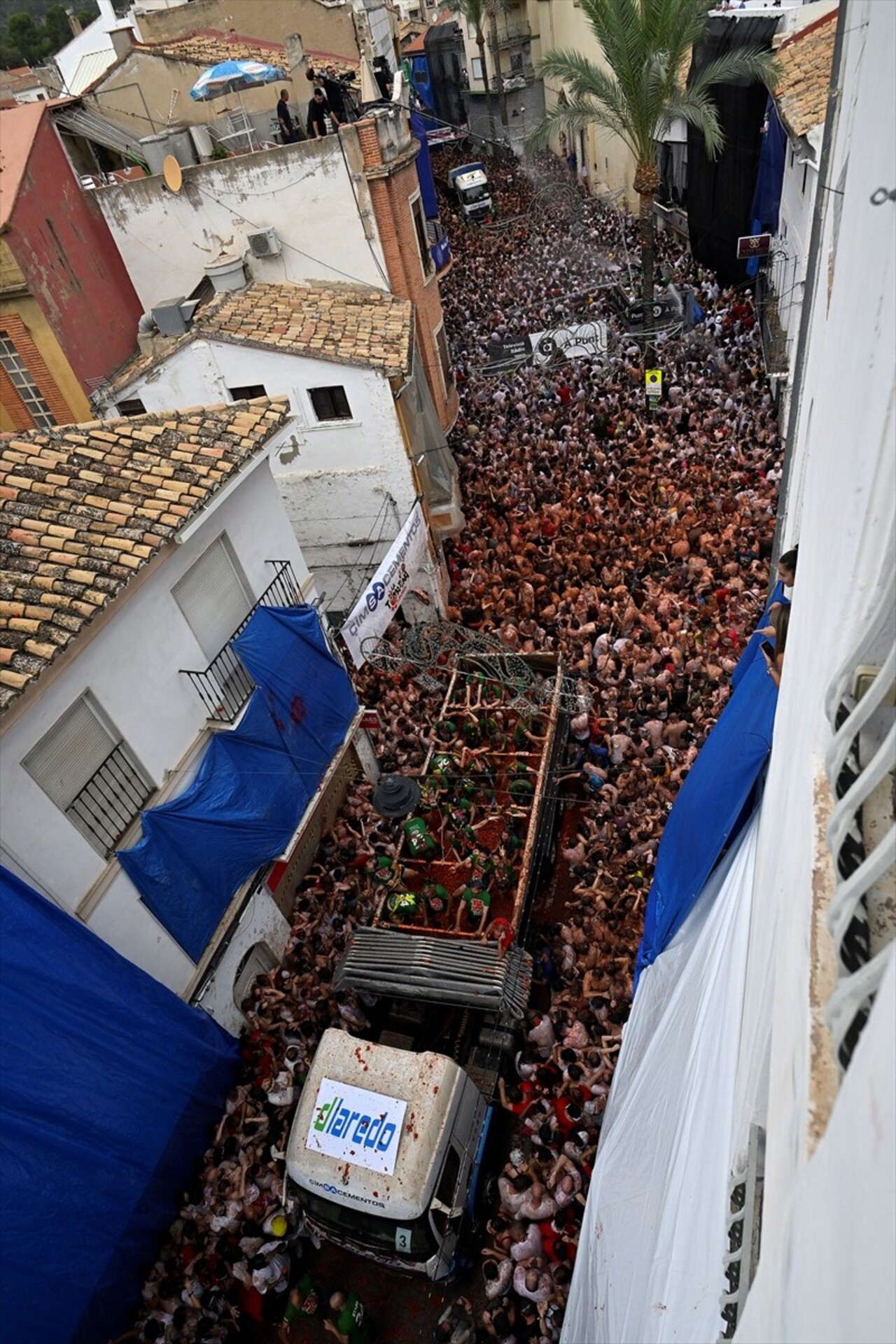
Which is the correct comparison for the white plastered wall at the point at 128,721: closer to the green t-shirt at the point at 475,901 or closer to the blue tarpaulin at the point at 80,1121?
the blue tarpaulin at the point at 80,1121

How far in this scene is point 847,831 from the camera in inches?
88.0

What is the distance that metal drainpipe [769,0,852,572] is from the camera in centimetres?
561

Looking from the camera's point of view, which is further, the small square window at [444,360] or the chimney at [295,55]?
the chimney at [295,55]

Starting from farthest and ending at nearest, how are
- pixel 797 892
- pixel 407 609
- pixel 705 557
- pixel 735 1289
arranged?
1. pixel 407 609
2. pixel 705 557
3. pixel 735 1289
4. pixel 797 892

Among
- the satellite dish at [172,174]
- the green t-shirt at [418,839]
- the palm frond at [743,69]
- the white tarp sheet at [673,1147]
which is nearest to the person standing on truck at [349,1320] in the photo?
the white tarp sheet at [673,1147]

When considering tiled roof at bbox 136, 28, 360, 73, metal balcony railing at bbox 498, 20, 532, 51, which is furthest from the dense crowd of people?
metal balcony railing at bbox 498, 20, 532, 51

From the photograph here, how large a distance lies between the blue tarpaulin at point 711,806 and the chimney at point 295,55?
71.6 ft

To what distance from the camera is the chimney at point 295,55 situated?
20281mm

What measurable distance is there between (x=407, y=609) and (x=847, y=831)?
44.0 ft

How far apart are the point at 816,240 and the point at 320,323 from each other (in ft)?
34.5

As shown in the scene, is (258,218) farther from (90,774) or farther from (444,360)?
(90,774)

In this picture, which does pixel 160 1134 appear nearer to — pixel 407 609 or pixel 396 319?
pixel 407 609

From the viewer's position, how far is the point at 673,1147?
5.16m

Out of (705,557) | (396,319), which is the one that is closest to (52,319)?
(396,319)
